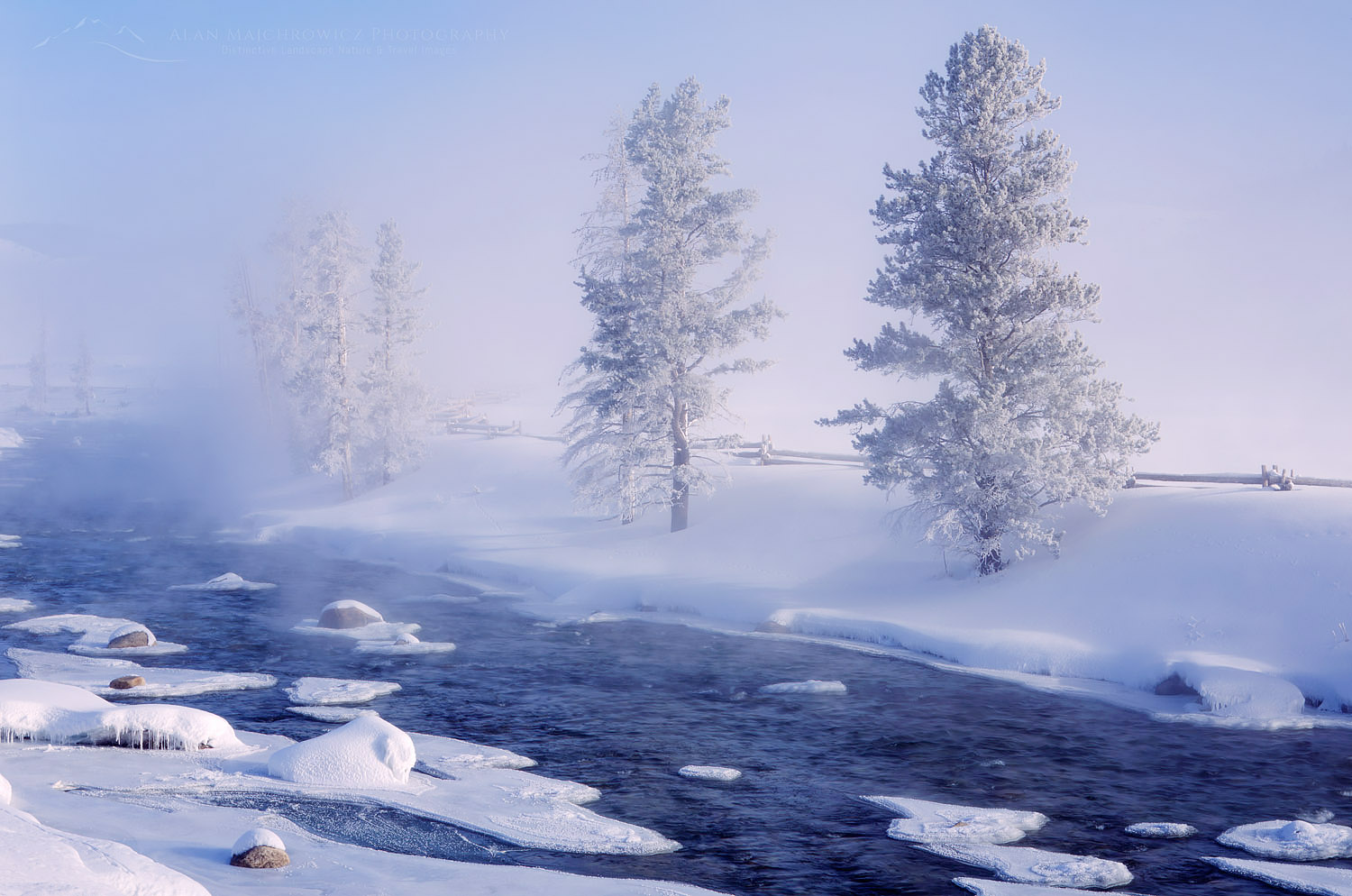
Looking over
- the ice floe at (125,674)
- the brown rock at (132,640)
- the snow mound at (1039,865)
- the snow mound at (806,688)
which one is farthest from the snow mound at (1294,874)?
the brown rock at (132,640)

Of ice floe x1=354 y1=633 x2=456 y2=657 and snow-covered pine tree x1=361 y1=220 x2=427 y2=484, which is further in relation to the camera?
snow-covered pine tree x1=361 y1=220 x2=427 y2=484

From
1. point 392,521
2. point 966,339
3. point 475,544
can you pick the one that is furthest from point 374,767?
point 392,521

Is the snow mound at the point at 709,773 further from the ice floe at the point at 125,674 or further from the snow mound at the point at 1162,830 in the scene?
the ice floe at the point at 125,674

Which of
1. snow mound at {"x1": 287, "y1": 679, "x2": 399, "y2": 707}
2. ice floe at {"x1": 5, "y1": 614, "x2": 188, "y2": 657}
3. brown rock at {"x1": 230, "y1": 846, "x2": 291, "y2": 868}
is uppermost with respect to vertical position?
brown rock at {"x1": 230, "y1": 846, "x2": 291, "y2": 868}

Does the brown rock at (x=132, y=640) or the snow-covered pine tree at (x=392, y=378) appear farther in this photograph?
the snow-covered pine tree at (x=392, y=378)

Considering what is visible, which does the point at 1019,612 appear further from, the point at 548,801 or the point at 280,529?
the point at 280,529

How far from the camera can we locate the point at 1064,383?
25.7 metres

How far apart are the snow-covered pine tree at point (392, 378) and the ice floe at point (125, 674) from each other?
3007 cm

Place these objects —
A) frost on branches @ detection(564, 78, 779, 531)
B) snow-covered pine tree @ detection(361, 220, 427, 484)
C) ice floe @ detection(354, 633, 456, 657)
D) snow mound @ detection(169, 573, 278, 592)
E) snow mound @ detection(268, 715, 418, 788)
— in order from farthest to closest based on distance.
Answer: snow-covered pine tree @ detection(361, 220, 427, 484), frost on branches @ detection(564, 78, 779, 531), snow mound @ detection(169, 573, 278, 592), ice floe @ detection(354, 633, 456, 657), snow mound @ detection(268, 715, 418, 788)

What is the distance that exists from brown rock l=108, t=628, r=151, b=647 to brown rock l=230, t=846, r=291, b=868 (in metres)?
14.4

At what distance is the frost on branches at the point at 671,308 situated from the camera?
3375cm

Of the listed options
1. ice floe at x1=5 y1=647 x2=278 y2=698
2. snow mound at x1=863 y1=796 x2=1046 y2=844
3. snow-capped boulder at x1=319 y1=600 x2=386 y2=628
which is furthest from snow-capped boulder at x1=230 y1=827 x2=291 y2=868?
snow-capped boulder at x1=319 y1=600 x2=386 y2=628

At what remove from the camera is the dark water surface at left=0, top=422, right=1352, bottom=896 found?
39.8 ft

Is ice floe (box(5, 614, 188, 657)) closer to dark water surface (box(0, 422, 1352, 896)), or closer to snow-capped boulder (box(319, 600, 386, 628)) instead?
dark water surface (box(0, 422, 1352, 896))
